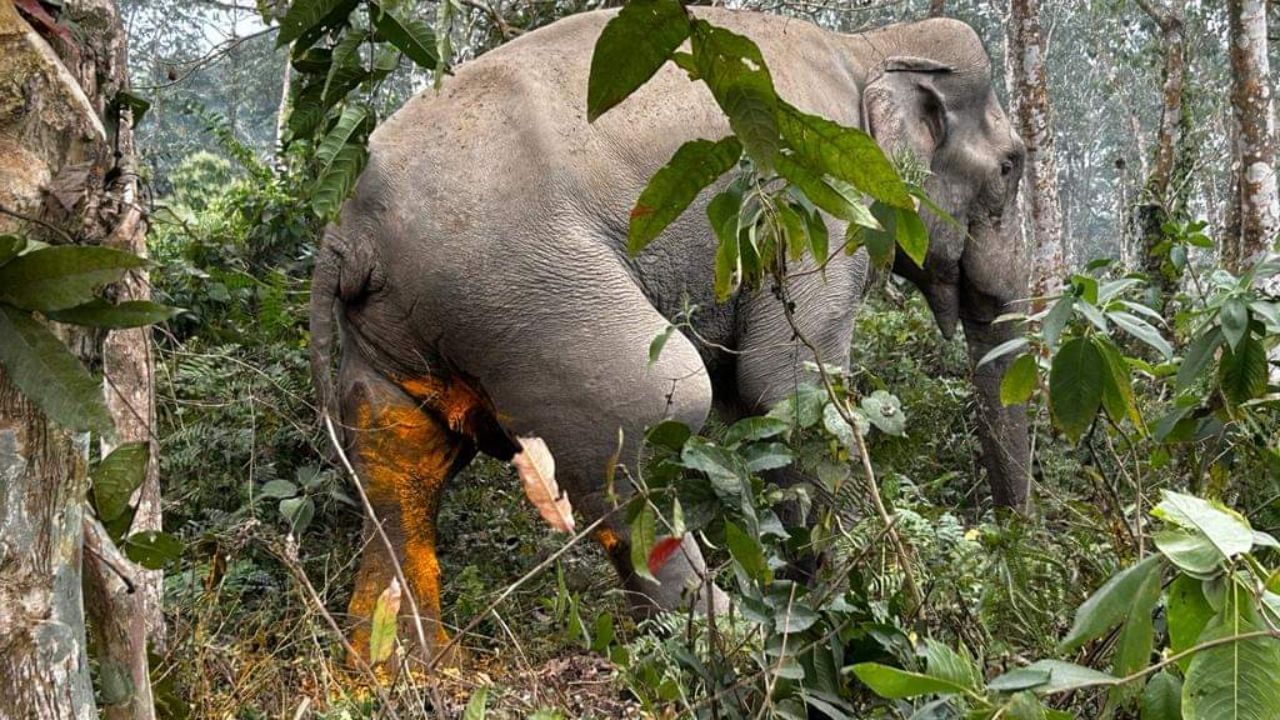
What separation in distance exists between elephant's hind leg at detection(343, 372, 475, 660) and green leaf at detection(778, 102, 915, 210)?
3.64m

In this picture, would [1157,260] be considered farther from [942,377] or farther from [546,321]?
[546,321]

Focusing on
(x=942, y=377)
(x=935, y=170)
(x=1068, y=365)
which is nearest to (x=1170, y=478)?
(x=1068, y=365)

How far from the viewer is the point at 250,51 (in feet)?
88.2

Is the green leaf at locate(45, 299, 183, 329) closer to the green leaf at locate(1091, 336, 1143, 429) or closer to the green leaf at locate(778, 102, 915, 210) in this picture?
the green leaf at locate(778, 102, 915, 210)

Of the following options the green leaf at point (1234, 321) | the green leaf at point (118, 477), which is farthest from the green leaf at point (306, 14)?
the green leaf at point (1234, 321)

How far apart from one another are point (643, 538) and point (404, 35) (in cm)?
87

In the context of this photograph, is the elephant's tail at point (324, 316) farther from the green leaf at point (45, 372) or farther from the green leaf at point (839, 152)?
the green leaf at point (839, 152)

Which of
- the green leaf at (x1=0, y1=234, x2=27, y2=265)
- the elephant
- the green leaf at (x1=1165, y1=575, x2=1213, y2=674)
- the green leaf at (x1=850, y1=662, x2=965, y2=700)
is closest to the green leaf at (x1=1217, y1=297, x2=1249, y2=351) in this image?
the green leaf at (x1=1165, y1=575, x2=1213, y2=674)

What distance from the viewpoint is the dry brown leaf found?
5.75ft

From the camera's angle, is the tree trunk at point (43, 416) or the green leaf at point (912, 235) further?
the green leaf at point (912, 235)

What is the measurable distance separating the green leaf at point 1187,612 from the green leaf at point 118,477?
4.74ft

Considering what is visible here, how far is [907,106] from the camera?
6.00 m

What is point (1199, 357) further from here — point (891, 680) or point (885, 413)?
point (891, 680)

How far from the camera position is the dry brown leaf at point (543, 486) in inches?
69.0
